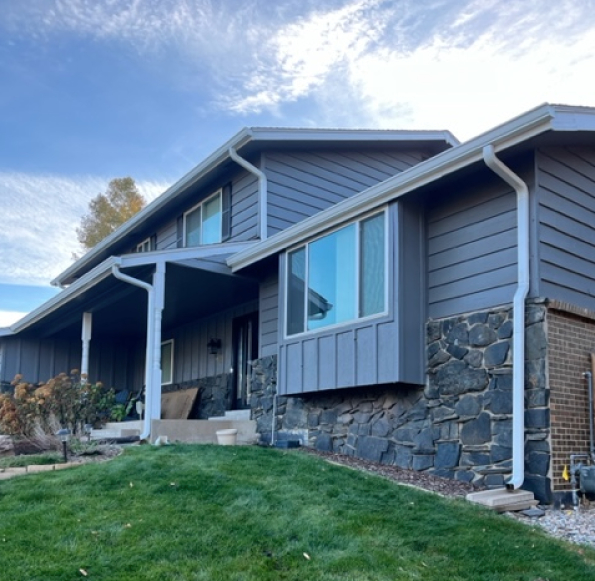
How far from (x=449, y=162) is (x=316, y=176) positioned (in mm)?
4973

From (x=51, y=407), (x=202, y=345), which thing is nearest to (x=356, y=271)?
(x=51, y=407)

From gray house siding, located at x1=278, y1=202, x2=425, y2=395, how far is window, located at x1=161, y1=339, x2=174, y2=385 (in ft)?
22.3

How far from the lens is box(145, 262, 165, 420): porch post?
8.96m

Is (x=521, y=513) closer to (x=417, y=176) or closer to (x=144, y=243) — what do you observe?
(x=417, y=176)

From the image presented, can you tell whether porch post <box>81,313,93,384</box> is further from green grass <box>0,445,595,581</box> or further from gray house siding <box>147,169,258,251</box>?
green grass <box>0,445,595,581</box>

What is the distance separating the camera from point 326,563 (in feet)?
14.1

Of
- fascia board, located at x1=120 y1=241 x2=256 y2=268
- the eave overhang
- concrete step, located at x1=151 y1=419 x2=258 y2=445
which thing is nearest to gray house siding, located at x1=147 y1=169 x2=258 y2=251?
fascia board, located at x1=120 y1=241 x2=256 y2=268

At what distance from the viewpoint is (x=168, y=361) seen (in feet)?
48.9

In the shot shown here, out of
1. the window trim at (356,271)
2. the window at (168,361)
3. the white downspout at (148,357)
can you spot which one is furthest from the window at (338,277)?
the window at (168,361)

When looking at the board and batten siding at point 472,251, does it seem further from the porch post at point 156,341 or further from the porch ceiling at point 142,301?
the porch ceiling at point 142,301

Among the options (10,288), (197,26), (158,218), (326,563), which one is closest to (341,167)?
(197,26)

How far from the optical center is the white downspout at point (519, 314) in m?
6.35

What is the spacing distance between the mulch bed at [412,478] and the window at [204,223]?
17.3ft

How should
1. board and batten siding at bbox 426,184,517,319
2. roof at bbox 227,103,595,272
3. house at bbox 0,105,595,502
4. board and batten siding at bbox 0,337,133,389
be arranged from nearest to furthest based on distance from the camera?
roof at bbox 227,103,595,272, house at bbox 0,105,595,502, board and batten siding at bbox 426,184,517,319, board and batten siding at bbox 0,337,133,389
